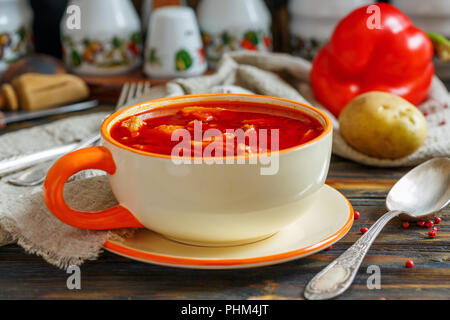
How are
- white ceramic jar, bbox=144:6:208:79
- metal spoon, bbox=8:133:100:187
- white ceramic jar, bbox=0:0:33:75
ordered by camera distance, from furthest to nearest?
white ceramic jar, bbox=0:0:33:75
white ceramic jar, bbox=144:6:208:79
metal spoon, bbox=8:133:100:187

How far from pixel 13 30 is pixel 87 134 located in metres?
0.73

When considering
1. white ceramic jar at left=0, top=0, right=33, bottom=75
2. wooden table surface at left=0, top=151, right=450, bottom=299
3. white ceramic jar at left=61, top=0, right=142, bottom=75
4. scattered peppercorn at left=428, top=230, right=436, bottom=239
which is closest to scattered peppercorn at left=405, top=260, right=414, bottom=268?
wooden table surface at left=0, top=151, right=450, bottom=299

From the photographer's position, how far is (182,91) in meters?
1.45

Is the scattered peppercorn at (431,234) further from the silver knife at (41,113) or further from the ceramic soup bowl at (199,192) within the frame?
the silver knife at (41,113)

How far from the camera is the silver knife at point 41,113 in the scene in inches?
61.9

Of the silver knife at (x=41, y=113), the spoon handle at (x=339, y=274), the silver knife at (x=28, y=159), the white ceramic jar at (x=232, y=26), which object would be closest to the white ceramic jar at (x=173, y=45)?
the white ceramic jar at (x=232, y=26)

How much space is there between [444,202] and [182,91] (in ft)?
2.35

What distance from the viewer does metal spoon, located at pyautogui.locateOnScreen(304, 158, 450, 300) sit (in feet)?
2.41

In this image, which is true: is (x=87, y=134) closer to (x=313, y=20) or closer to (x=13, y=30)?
(x=13, y=30)

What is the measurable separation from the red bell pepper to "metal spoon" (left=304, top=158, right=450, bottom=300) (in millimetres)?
525

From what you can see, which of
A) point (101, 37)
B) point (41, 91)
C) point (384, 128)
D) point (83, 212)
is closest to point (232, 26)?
point (101, 37)

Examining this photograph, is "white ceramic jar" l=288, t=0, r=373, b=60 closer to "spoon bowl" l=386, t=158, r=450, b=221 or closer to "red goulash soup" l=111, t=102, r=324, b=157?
"spoon bowl" l=386, t=158, r=450, b=221

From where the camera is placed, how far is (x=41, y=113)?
5.35 feet
